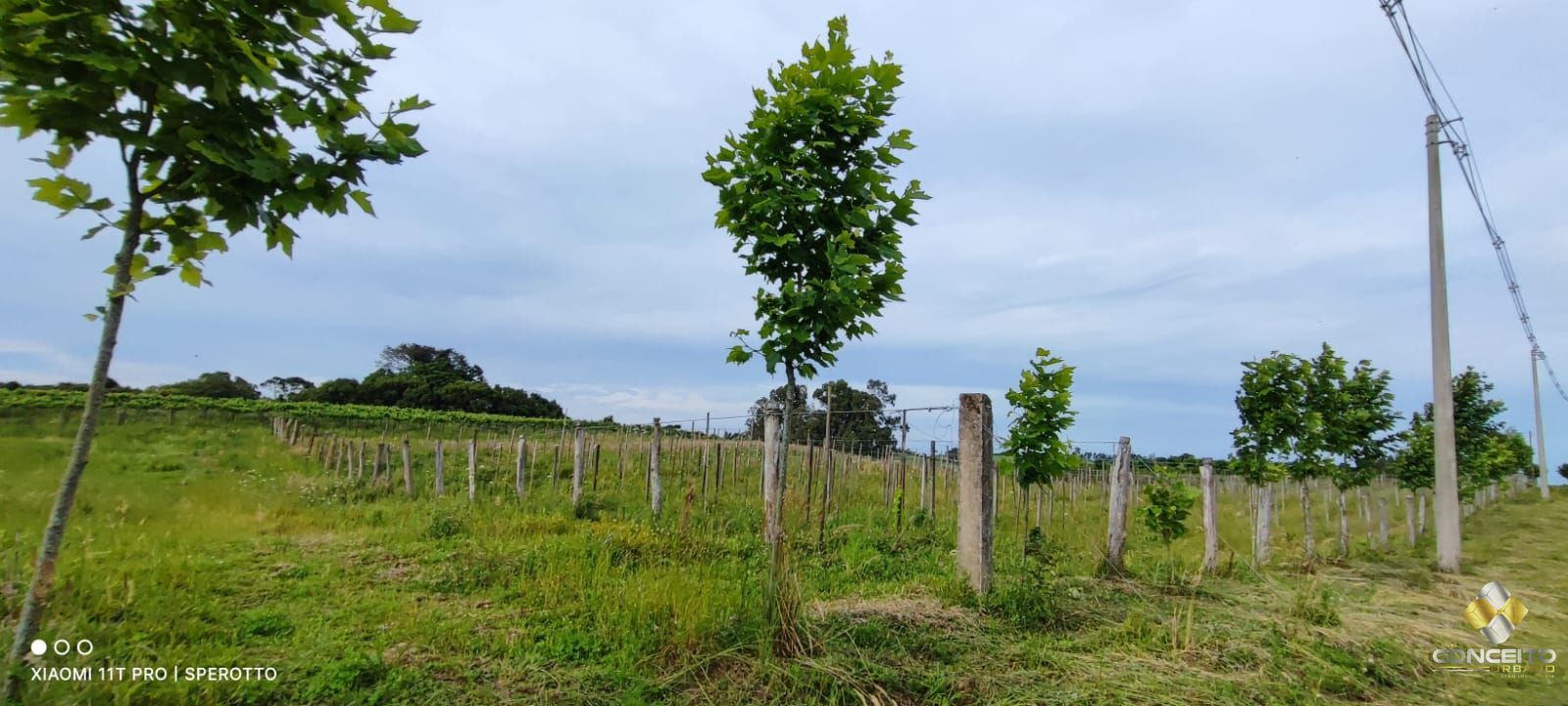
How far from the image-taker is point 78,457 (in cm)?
221

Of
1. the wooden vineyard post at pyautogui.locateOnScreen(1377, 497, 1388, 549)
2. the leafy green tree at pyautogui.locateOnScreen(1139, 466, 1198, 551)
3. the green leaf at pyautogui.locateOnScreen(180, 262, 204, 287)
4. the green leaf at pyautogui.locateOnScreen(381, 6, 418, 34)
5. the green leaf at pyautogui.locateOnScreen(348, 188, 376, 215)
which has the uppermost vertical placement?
the green leaf at pyautogui.locateOnScreen(381, 6, 418, 34)

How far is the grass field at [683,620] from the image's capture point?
362cm

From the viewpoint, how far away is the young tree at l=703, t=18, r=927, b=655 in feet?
13.7

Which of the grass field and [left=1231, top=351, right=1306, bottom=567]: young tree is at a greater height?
[left=1231, top=351, right=1306, bottom=567]: young tree

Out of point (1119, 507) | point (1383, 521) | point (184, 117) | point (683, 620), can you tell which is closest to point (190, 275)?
point (184, 117)

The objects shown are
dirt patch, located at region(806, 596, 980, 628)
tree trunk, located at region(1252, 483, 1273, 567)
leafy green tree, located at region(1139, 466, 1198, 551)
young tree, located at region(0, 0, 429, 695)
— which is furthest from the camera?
tree trunk, located at region(1252, 483, 1273, 567)

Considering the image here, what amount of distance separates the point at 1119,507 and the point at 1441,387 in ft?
21.0

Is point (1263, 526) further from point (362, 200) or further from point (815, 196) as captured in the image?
point (362, 200)

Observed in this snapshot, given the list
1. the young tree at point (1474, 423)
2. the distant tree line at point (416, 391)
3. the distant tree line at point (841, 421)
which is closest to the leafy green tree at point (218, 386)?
the distant tree line at point (416, 391)

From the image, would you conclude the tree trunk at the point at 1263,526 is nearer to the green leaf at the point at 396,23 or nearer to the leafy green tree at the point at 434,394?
the green leaf at the point at 396,23

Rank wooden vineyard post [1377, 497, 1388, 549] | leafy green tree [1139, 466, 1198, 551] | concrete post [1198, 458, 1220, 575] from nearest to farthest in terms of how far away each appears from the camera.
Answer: leafy green tree [1139, 466, 1198, 551], concrete post [1198, 458, 1220, 575], wooden vineyard post [1377, 497, 1388, 549]

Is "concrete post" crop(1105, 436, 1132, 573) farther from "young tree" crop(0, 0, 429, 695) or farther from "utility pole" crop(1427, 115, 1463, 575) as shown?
"young tree" crop(0, 0, 429, 695)

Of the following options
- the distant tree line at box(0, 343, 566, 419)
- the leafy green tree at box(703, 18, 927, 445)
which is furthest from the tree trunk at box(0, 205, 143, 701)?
the distant tree line at box(0, 343, 566, 419)

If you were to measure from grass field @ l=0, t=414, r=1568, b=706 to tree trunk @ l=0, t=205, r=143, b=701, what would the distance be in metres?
0.43
